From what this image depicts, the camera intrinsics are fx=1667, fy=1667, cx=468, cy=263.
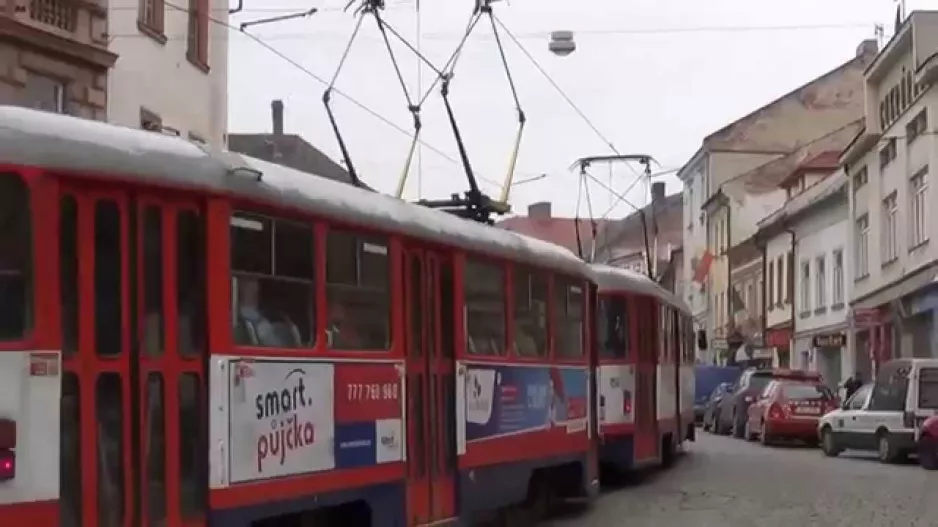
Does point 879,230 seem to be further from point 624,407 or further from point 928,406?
point 624,407

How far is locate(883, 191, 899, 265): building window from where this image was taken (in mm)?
41750

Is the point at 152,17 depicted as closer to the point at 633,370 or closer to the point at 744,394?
the point at 633,370

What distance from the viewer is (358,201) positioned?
37.5ft

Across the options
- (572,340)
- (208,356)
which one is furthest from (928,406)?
(208,356)

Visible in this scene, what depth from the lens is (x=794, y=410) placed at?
32.9m

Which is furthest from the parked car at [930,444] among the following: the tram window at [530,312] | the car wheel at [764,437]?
the tram window at [530,312]

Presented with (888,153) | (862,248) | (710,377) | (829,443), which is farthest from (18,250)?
(710,377)

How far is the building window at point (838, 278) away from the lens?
164 feet

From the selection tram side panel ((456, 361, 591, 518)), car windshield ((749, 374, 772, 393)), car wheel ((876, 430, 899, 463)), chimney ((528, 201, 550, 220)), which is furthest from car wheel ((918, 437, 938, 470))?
chimney ((528, 201, 550, 220))

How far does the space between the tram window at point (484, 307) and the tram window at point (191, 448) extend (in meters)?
4.67

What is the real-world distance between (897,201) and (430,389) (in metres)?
30.7

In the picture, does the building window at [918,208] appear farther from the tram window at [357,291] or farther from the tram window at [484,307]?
the tram window at [357,291]

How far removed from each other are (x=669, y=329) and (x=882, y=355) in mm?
20591

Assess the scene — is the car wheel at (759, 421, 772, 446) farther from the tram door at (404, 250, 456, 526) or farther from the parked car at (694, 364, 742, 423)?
the tram door at (404, 250, 456, 526)
